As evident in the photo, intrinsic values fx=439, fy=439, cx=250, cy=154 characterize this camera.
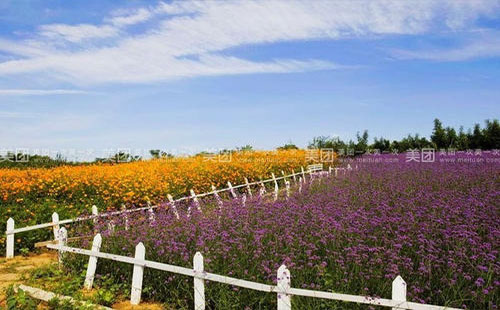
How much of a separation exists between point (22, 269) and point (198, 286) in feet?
13.8

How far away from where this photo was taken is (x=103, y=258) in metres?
6.67

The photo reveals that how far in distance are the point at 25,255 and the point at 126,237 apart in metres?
3.15

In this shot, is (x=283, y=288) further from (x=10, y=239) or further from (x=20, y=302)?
(x=10, y=239)

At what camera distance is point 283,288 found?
4.36 meters

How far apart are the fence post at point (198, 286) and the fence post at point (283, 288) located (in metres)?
1.09

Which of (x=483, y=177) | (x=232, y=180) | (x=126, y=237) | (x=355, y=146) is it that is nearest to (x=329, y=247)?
(x=126, y=237)

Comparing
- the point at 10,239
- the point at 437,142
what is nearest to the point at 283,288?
the point at 10,239

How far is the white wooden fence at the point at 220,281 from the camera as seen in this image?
153 inches

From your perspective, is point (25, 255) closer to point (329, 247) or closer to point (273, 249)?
point (273, 249)

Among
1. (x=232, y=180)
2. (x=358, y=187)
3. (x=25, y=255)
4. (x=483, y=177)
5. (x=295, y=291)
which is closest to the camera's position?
(x=295, y=291)

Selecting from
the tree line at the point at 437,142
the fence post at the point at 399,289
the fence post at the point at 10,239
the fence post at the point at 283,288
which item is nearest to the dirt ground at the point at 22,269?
the fence post at the point at 10,239

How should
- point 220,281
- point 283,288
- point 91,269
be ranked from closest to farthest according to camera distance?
point 283,288
point 220,281
point 91,269

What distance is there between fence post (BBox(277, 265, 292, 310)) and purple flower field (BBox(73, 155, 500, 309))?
0.17m

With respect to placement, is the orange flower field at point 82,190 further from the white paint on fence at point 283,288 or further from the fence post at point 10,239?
the white paint on fence at point 283,288
